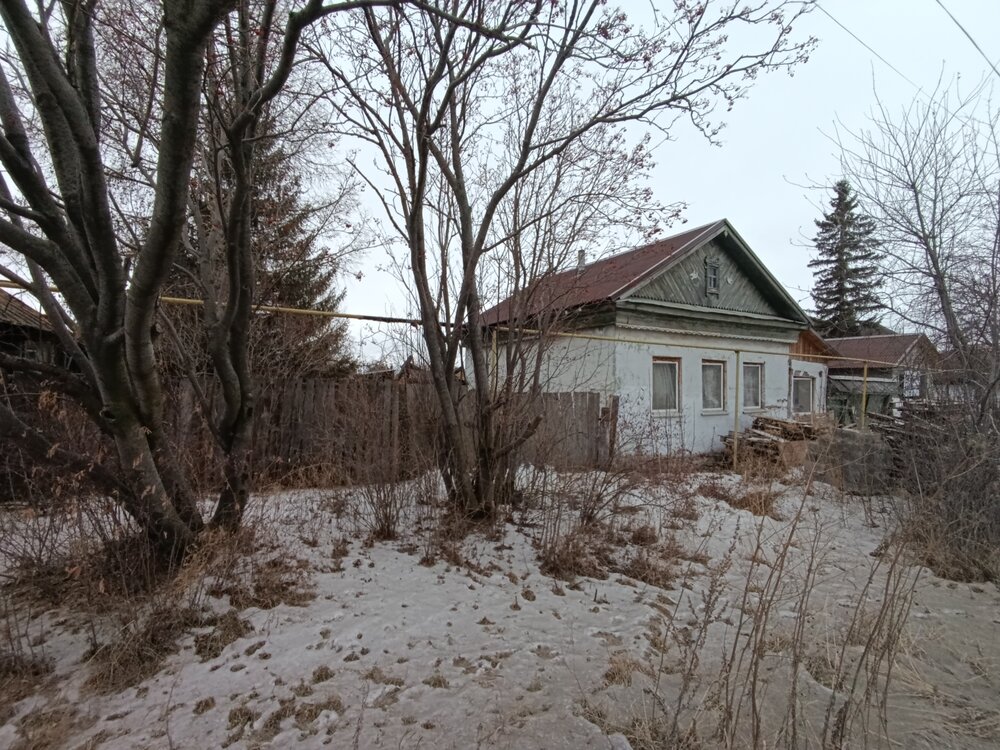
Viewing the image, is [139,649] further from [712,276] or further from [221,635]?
[712,276]

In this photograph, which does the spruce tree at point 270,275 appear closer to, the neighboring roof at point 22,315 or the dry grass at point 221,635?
the neighboring roof at point 22,315

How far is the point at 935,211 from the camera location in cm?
621

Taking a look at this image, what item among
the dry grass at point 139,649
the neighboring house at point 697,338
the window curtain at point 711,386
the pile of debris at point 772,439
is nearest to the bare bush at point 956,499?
the pile of debris at point 772,439

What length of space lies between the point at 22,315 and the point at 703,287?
12614 mm

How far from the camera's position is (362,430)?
15.0 feet

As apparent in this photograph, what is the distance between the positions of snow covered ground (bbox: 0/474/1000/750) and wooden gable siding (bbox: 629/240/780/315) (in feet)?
26.0

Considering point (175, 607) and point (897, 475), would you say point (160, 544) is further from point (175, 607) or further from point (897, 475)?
point (897, 475)

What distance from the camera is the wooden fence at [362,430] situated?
4.51 meters

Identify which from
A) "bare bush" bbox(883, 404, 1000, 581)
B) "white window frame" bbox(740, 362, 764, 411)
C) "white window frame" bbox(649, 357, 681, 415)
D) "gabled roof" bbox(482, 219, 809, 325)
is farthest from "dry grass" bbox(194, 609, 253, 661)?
"white window frame" bbox(740, 362, 764, 411)

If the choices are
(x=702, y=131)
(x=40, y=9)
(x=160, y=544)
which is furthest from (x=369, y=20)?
(x=160, y=544)

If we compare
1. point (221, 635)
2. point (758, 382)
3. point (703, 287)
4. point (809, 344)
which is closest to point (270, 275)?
point (221, 635)

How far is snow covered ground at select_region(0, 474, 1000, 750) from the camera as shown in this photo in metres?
2.24

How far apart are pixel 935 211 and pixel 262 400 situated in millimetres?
8333

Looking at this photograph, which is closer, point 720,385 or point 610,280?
point 610,280
